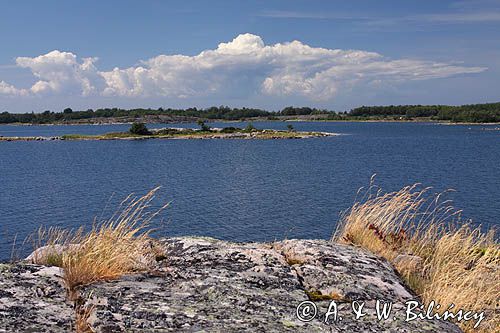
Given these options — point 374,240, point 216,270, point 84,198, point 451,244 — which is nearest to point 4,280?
point 216,270

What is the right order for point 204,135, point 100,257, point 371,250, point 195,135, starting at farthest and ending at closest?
1. point 195,135
2. point 204,135
3. point 371,250
4. point 100,257

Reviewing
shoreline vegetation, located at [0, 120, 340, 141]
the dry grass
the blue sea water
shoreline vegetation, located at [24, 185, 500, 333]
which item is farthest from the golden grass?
shoreline vegetation, located at [0, 120, 340, 141]

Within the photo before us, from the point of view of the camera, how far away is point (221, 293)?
221 inches

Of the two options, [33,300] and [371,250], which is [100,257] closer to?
[33,300]

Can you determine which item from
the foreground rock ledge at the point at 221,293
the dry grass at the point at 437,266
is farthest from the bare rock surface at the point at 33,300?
the dry grass at the point at 437,266

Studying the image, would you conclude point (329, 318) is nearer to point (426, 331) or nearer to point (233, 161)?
point (426, 331)

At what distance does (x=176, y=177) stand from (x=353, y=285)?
65307mm

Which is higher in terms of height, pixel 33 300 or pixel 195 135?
pixel 33 300

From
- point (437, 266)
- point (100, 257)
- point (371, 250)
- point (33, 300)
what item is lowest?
point (437, 266)

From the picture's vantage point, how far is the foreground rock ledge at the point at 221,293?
483 cm

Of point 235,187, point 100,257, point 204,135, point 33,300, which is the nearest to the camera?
point 33,300

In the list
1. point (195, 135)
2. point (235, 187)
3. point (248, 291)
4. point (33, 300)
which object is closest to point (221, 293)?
point (248, 291)

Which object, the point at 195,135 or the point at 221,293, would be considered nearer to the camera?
the point at 221,293

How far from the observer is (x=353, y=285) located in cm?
614
